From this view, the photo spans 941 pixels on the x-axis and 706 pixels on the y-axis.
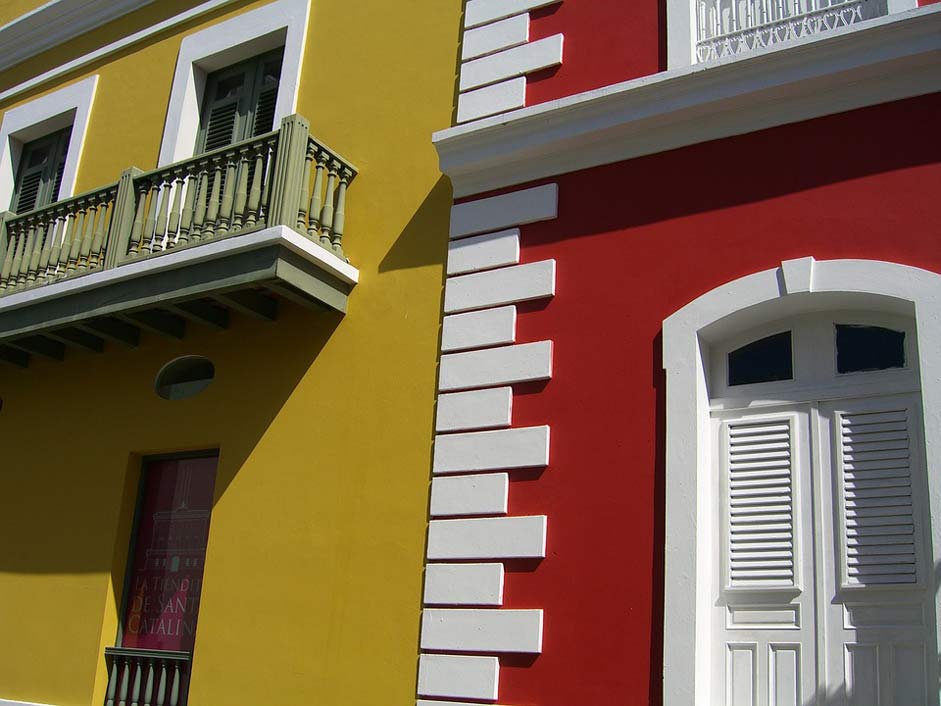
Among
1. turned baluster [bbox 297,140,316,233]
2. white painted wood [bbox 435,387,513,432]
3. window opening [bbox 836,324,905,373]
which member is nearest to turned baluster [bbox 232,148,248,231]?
turned baluster [bbox 297,140,316,233]

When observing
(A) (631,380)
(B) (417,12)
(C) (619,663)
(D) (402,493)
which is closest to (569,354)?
(A) (631,380)

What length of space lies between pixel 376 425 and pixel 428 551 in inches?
48.6

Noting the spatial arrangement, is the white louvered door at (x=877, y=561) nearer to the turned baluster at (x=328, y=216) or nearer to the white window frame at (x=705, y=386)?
the white window frame at (x=705, y=386)

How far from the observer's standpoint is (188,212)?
975 cm

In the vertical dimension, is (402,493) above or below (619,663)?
above

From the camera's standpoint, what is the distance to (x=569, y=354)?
311 inches

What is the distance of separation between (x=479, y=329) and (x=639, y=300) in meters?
1.28

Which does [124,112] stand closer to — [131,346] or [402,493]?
[131,346]

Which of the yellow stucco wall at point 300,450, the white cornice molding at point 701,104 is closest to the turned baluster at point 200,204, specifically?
the yellow stucco wall at point 300,450

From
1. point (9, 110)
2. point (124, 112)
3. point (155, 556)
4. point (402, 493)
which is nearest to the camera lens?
point (402, 493)

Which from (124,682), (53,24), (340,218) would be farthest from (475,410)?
(53,24)

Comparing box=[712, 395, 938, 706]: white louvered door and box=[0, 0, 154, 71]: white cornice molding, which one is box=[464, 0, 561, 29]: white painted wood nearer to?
box=[712, 395, 938, 706]: white louvered door

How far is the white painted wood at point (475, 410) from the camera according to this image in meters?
7.98

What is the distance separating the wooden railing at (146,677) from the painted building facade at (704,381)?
105 inches
